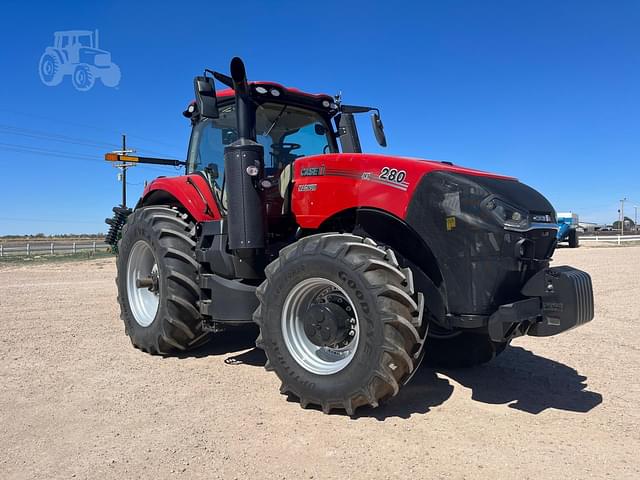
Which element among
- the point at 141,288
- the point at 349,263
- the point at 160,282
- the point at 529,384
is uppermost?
the point at 349,263

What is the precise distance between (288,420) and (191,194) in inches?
109

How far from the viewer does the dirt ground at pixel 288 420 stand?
2.75 m

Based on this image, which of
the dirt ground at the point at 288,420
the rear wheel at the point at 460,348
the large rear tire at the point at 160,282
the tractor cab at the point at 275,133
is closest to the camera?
the dirt ground at the point at 288,420

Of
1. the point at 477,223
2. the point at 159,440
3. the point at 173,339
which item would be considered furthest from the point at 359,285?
the point at 173,339

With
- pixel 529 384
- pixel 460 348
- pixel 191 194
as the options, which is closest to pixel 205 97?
pixel 191 194

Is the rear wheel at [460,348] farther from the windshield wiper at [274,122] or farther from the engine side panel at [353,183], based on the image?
Result: the windshield wiper at [274,122]

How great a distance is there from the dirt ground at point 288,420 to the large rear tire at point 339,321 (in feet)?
0.78

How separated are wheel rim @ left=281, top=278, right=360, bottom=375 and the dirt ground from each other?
1.18 ft

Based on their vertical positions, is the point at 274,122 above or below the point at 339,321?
above

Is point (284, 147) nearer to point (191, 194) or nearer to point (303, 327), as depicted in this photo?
point (191, 194)

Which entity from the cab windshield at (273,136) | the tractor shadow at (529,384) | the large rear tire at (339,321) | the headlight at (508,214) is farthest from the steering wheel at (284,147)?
the tractor shadow at (529,384)

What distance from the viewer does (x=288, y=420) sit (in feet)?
11.1

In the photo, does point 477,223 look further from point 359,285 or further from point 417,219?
point 359,285

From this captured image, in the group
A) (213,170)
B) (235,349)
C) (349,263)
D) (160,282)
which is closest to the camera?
(349,263)
